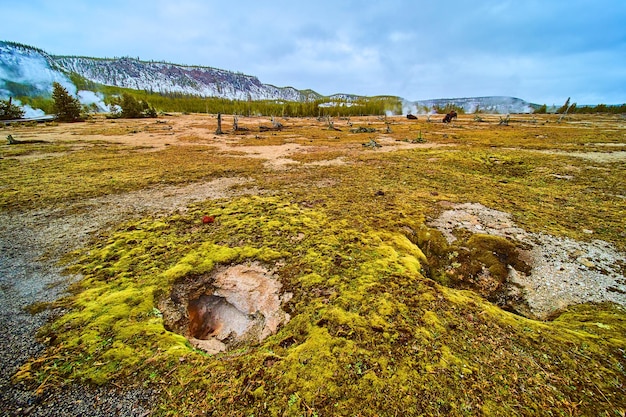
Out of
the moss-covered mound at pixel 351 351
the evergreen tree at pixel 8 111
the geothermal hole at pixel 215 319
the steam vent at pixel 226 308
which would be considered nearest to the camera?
A: the moss-covered mound at pixel 351 351

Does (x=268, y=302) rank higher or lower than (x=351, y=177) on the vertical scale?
lower

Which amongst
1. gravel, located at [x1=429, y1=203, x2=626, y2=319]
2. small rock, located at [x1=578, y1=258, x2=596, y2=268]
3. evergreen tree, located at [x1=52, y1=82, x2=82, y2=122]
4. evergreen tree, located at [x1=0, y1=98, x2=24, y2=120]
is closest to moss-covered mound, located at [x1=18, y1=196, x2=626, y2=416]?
gravel, located at [x1=429, y1=203, x2=626, y2=319]

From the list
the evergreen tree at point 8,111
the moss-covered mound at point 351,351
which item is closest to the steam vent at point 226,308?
the moss-covered mound at point 351,351

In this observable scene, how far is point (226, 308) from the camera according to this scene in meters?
4.05

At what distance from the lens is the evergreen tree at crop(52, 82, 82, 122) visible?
148ft

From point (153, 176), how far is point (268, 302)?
34.0 feet

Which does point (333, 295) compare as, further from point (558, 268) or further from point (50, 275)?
point (50, 275)

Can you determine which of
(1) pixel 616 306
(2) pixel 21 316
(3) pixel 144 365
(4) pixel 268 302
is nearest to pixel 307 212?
(4) pixel 268 302

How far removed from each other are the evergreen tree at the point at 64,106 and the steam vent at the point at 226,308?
2467 inches

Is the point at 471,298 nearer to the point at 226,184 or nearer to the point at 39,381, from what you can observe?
the point at 39,381

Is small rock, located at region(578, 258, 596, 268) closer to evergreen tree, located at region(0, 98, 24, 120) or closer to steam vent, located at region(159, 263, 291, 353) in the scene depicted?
steam vent, located at region(159, 263, 291, 353)

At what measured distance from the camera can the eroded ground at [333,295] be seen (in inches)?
102

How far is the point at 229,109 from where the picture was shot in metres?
110

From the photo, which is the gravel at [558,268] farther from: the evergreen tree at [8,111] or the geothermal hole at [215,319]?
the evergreen tree at [8,111]
